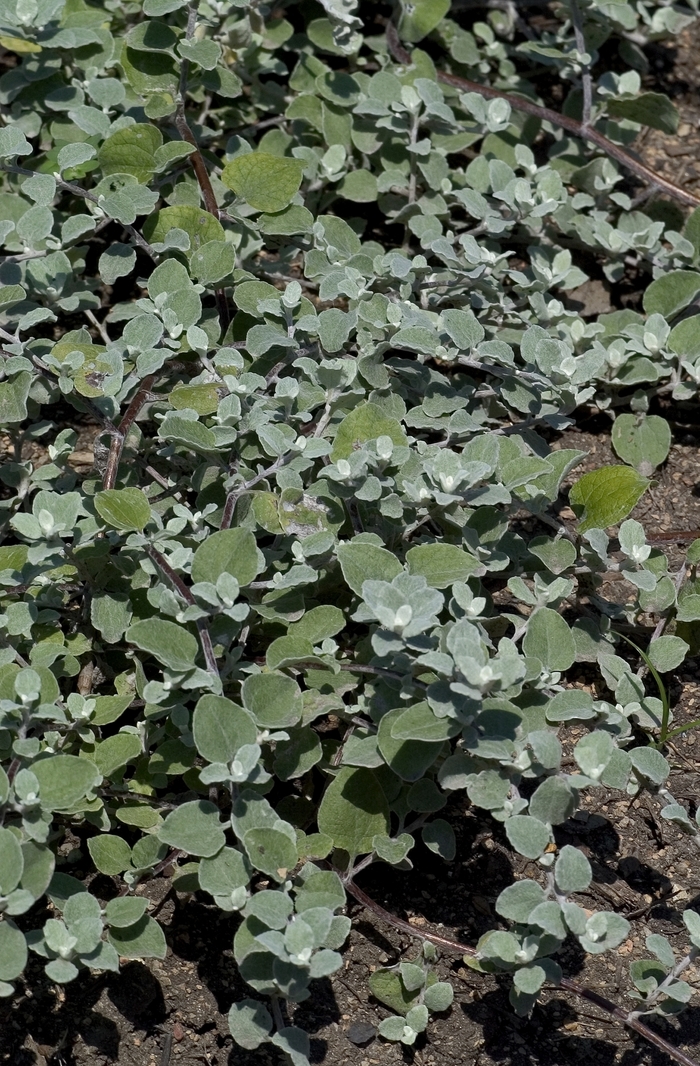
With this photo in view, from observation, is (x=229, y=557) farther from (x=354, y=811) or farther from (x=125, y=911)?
(x=125, y=911)

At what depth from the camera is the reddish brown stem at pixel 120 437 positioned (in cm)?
236

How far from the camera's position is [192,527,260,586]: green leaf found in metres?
2.10

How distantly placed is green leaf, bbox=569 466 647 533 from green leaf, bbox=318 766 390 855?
720 millimetres

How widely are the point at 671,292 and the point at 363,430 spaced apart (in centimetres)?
106

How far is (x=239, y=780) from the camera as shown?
1.94 meters

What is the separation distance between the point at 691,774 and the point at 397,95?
6.28 feet

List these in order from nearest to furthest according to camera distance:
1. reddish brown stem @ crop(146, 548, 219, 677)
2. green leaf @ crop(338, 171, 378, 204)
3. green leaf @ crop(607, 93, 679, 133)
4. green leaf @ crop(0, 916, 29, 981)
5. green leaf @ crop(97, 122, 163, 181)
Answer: green leaf @ crop(0, 916, 29, 981), reddish brown stem @ crop(146, 548, 219, 677), green leaf @ crop(97, 122, 163, 181), green leaf @ crop(338, 171, 378, 204), green leaf @ crop(607, 93, 679, 133)

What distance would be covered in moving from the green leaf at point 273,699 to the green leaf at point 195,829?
178 millimetres

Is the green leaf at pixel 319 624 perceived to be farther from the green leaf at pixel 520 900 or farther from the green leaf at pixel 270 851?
the green leaf at pixel 520 900

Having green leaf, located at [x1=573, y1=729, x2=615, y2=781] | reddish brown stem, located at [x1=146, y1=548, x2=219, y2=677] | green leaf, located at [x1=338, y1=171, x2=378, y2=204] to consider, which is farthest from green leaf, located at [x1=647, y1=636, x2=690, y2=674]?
green leaf, located at [x1=338, y1=171, x2=378, y2=204]

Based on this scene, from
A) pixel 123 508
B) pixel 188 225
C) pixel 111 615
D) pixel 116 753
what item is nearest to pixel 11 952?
pixel 116 753

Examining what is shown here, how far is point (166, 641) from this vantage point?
204 centimetres

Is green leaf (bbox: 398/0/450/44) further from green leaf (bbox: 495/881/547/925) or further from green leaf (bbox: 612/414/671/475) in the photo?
green leaf (bbox: 495/881/547/925)

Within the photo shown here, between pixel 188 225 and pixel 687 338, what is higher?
pixel 687 338
